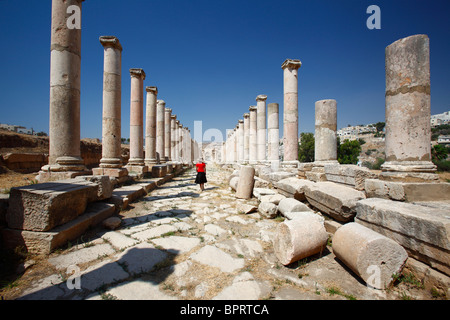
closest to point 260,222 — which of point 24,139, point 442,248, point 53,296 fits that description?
point 442,248

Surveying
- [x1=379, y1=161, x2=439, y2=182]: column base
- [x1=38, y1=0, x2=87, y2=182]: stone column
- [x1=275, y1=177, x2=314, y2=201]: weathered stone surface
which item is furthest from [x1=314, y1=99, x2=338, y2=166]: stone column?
[x1=38, y1=0, x2=87, y2=182]: stone column

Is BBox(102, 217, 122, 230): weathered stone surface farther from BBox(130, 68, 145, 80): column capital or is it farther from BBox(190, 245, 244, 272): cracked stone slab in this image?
BBox(130, 68, 145, 80): column capital

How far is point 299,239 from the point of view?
275 centimetres

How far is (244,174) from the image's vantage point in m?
6.65

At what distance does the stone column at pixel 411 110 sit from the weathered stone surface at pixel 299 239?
2161 mm

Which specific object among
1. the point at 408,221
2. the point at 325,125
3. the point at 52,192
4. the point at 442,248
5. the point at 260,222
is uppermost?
the point at 325,125

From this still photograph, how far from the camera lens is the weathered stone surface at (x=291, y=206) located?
166 inches

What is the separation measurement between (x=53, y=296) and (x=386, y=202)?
14.5 ft

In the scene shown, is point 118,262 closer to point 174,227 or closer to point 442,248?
point 174,227

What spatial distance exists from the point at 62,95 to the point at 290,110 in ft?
26.9

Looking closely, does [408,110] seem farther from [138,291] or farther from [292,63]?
[292,63]

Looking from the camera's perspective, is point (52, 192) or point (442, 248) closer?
point (442, 248)

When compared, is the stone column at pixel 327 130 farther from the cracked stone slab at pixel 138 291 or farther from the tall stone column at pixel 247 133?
the tall stone column at pixel 247 133

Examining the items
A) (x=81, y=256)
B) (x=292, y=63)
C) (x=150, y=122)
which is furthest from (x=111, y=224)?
(x=150, y=122)
